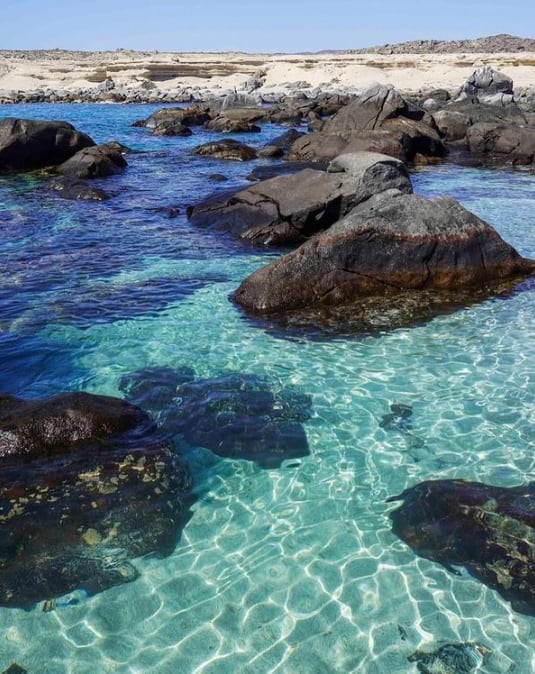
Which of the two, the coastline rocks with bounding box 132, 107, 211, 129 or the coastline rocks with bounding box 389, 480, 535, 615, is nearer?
the coastline rocks with bounding box 389, 480, 535, 615

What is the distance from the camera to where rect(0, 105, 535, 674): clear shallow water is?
497cm

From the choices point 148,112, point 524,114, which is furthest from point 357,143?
point 148,112

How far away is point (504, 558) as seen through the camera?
555 cm

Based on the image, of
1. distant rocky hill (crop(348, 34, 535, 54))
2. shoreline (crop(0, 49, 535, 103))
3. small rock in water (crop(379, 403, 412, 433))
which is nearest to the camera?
small rock in water (crop(379, 403, 412, 433))

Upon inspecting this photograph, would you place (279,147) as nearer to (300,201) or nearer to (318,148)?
(318,148)

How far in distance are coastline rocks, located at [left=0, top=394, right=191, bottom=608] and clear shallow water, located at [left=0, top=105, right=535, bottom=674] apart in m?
0.21

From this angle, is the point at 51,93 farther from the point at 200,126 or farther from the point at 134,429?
the point at 134,429

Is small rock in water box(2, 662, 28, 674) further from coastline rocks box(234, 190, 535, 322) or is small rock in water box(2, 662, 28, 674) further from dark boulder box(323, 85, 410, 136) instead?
dark boulder box(323, 85, 410, 136)

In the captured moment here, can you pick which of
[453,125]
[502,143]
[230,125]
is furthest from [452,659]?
[230,125]

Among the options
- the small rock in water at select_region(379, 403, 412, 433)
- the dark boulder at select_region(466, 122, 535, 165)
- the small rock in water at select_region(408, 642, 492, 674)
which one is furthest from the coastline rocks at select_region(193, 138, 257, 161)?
the small rock in water at select_region(408, 642, 492, 674)

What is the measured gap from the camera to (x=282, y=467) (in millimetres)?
7020

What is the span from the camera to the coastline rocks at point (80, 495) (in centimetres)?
553

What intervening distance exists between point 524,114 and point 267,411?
1225 inches

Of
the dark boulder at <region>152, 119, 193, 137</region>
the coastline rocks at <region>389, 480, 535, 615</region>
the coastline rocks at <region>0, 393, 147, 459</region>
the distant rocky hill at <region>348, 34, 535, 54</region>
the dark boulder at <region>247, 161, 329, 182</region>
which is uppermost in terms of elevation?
the distant rocky hill at <region>348, 34, 535, 54</region>
